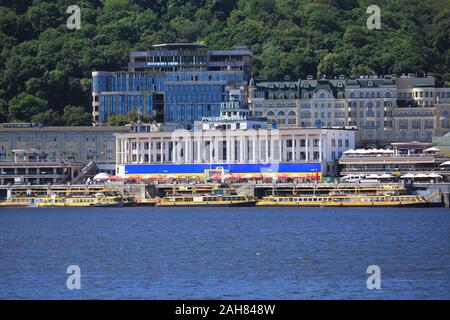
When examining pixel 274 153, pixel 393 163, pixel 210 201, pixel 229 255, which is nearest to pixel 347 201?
pixel 210 201

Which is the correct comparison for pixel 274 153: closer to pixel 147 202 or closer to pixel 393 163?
pixel 393 163

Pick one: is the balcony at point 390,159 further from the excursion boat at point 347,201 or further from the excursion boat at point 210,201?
the excursion boat at point 210,201

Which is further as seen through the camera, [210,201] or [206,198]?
[206,198]

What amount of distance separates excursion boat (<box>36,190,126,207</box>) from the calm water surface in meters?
26.3

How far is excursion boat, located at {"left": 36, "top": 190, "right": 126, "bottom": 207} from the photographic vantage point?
185500mm

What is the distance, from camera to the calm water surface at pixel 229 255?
8319 centimetres

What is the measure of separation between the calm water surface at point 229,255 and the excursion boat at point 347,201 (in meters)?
12.1

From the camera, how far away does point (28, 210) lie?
598 ft

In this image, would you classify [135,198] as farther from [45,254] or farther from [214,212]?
[45,254]

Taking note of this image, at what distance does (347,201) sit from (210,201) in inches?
663

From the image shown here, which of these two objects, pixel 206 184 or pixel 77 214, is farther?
pixel 206 184

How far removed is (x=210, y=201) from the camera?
597 ft
